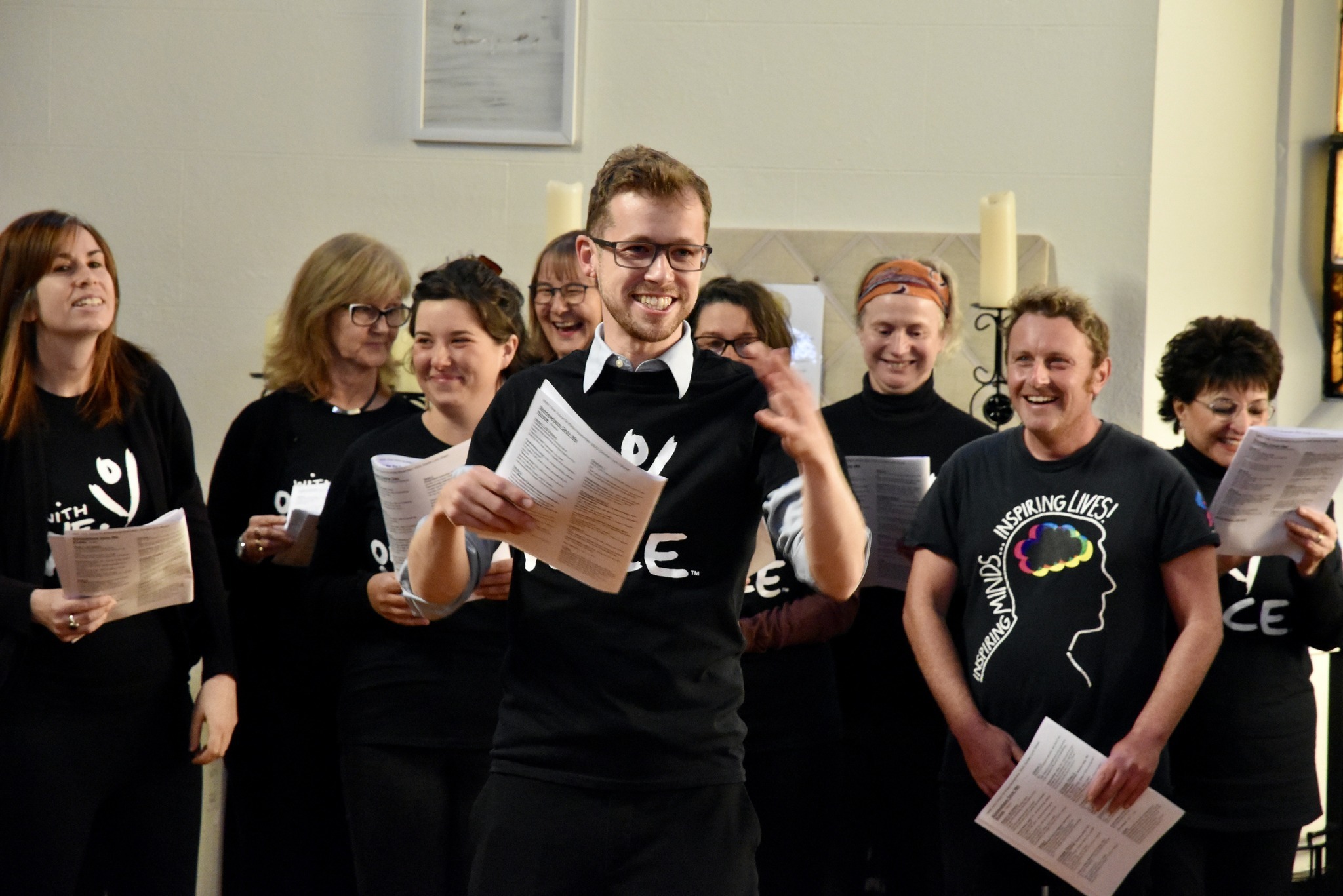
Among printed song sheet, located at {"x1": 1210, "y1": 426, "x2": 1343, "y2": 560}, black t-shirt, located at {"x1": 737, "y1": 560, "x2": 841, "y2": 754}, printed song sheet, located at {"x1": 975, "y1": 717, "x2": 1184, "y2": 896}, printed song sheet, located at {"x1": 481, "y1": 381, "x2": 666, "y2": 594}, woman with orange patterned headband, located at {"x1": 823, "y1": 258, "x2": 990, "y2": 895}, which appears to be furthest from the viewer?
woman with orange patterned headband, located at {"x1": 823, "y1": 258, "x2": 990, "y2": 895}

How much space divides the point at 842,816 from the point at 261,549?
4.35 feet

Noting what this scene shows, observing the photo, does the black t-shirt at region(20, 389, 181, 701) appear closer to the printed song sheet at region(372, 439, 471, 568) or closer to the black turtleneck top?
the printed song sheet at region(372, 439, 471, 568)

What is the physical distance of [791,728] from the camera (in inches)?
97.0

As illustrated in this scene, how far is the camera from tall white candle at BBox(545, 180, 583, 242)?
135 inches

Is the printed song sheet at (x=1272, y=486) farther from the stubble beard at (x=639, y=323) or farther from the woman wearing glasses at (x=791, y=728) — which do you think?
the stubble beard at (x=639, y=323)

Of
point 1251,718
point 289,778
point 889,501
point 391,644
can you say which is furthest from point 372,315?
point 1251,718

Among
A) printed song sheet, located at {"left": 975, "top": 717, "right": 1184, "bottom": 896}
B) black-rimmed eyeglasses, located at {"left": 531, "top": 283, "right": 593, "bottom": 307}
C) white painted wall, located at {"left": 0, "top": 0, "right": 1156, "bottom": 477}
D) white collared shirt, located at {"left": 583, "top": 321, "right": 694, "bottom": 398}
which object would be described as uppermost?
white painted wall, located at {"left": 0, "top": 0, "right": 1156, "bottom": 477}

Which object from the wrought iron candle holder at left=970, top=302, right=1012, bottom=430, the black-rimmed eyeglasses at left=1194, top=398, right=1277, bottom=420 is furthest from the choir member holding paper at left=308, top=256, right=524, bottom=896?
the wrought iron candle holder at left=970, top=302, right=1012, bottom=430

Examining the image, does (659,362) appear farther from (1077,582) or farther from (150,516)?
(150,516)

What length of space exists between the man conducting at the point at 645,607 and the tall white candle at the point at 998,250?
75.1 inches

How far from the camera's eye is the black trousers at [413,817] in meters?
2.25

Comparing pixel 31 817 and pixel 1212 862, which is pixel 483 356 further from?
pixel 1212 862

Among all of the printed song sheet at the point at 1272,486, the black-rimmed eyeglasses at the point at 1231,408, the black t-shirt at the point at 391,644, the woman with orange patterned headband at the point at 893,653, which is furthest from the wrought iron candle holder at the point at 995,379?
the black t-shirt at the point at 391,644

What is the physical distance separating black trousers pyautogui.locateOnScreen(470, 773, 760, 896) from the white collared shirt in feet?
1.62
